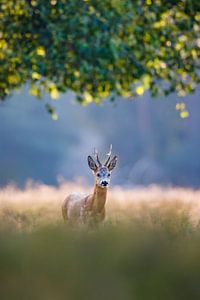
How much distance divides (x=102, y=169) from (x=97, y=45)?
10.4ft

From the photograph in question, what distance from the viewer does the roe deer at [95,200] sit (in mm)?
12836

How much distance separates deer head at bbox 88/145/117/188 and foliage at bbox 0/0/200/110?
1.46 m

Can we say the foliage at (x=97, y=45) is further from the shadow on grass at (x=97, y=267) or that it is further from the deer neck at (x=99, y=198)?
the shadow on grass at (x=97, y=267)

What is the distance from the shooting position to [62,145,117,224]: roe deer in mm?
12836

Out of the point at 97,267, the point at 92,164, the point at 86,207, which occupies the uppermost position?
the point at 92,164

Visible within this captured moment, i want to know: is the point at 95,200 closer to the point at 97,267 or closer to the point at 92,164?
the point at 92,164

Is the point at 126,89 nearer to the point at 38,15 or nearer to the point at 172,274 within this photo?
the point at 38,15

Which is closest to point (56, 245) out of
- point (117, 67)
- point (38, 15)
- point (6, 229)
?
point (6, 229)

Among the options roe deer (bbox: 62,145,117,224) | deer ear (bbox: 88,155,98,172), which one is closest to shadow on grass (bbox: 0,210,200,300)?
roe deer (bbox: 62,145,117,224)

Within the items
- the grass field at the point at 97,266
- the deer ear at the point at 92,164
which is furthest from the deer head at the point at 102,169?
the grass field at the point at 97,266

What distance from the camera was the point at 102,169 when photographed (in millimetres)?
Answer: 12773

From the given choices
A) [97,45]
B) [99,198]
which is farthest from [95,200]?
[97,45]

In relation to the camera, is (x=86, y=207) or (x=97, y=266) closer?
(x=97, y=266)

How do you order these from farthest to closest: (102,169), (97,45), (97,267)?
(102,169), (97,45), (97,267)
